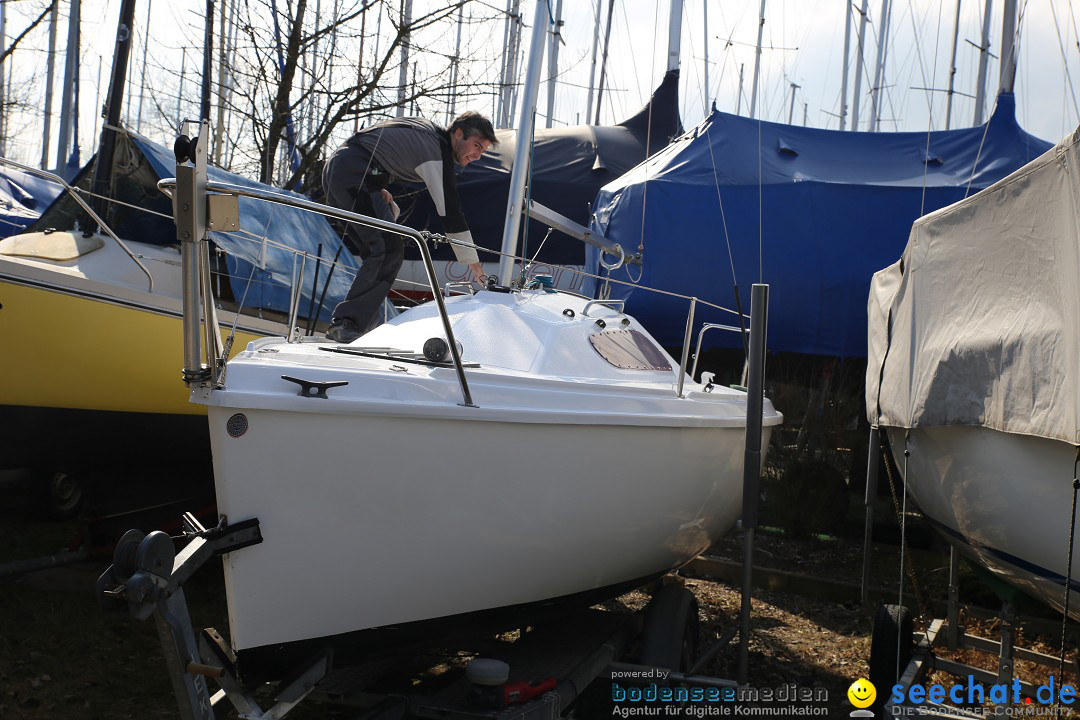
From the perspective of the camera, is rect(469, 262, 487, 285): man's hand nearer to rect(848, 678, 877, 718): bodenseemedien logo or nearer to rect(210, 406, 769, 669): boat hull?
rect(210, 406, 769, 669): boat hull

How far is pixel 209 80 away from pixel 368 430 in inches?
231

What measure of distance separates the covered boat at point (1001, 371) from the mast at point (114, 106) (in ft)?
16.9

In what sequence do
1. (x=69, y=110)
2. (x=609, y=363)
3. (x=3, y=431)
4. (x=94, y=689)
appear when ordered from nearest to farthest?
(x=94, y=689), (x=609, y=363), (x=3, y=431), (x=69, y=110)

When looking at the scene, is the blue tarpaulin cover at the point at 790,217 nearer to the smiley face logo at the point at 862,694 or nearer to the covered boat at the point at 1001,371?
the covered boat at the point at 1001,371

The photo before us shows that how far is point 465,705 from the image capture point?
3148 millimetres

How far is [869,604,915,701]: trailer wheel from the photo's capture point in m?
3.91

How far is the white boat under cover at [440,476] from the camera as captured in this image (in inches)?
113

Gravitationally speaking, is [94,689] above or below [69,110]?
below

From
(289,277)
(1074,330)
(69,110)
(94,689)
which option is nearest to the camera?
A: (1074,330)

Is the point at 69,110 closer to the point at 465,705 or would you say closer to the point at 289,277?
the point at 289,277

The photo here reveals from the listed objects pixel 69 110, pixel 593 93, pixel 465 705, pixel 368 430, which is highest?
pixel 593 93

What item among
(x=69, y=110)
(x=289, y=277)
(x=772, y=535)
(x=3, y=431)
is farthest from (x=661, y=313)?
(x=69, y=110)

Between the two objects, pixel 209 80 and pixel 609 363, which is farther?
pixel 209 80

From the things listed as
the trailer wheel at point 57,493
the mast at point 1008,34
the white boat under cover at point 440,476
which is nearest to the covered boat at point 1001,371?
the white boat under cover at point 440,476
